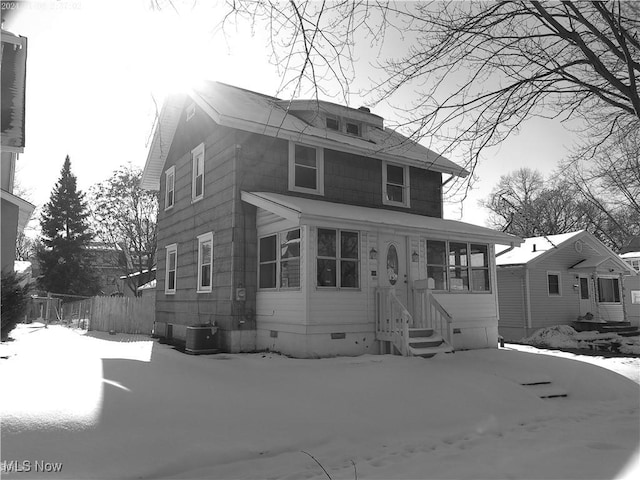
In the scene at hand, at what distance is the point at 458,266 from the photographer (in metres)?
12.5

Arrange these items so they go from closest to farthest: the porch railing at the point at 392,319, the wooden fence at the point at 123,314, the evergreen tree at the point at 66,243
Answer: the porch railing at the point at 392,319 < the wooden fence at the point at 123,314 < the evergreen tree at the point at 66,243

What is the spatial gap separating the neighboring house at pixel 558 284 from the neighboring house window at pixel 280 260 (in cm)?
1241

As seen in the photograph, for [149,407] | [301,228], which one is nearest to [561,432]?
[149,407]

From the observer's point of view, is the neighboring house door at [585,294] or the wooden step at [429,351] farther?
the neighboring house door at [585,294]

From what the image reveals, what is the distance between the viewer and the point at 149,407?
5.46 m

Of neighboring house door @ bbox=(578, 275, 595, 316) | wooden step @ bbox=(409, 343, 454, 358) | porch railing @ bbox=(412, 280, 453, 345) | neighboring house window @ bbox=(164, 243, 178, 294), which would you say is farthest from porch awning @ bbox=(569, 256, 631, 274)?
neighboring house window @ bbox=(164, 243, 178, 294)

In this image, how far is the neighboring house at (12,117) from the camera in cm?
974

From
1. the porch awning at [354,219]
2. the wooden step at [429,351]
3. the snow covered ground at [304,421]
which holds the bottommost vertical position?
the snow covered ground at [304,421]

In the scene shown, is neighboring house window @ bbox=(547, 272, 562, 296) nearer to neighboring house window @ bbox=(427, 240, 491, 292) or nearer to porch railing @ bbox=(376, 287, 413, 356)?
neighboring house window @ bbox=(427, 240, 491, 292)

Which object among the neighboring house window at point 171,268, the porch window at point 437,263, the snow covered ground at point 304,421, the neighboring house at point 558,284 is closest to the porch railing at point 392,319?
the snow covered ground at point 304,421

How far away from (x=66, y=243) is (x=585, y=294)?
36.9 meters

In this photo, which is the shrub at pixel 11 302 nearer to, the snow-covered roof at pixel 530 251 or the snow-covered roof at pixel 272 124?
the snow-covered roof at pixel 272 124

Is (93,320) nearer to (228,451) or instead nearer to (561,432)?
(228,451)

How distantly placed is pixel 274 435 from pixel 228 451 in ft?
2.22
